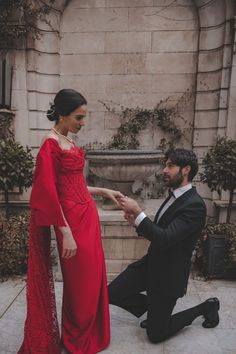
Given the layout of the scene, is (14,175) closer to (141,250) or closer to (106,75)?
(141,250)

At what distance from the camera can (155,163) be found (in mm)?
3600

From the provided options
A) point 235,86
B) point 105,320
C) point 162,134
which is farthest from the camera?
point 162,134

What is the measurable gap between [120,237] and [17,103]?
9.20ft

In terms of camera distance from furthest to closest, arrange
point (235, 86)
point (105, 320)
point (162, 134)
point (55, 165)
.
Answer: point (162, 134) → point (235, 86) → point (105, 320) → point (55, 165)

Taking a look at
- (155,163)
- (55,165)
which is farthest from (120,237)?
(55,165)

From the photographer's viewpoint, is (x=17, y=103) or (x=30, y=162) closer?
(x=30, y=162)

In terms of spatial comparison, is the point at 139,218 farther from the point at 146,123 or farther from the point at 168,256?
the point at 146,123

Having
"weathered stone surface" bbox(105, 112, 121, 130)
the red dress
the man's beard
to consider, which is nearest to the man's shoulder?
the man's beard

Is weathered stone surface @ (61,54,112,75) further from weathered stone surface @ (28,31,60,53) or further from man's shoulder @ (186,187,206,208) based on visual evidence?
man's shoulder @ (186,187,206,208)

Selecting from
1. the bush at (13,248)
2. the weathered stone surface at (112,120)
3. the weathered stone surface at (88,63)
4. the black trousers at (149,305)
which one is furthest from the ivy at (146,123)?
the black trousers at (149,305)

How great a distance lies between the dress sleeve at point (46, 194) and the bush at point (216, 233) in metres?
2.30

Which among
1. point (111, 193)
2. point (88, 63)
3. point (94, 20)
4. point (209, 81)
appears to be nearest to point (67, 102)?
point (111, 193)

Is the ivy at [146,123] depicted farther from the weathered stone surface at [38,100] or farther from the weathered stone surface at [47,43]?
the weathered stone surface at [47,43]

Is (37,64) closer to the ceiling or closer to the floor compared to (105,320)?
closer to the ceiling
